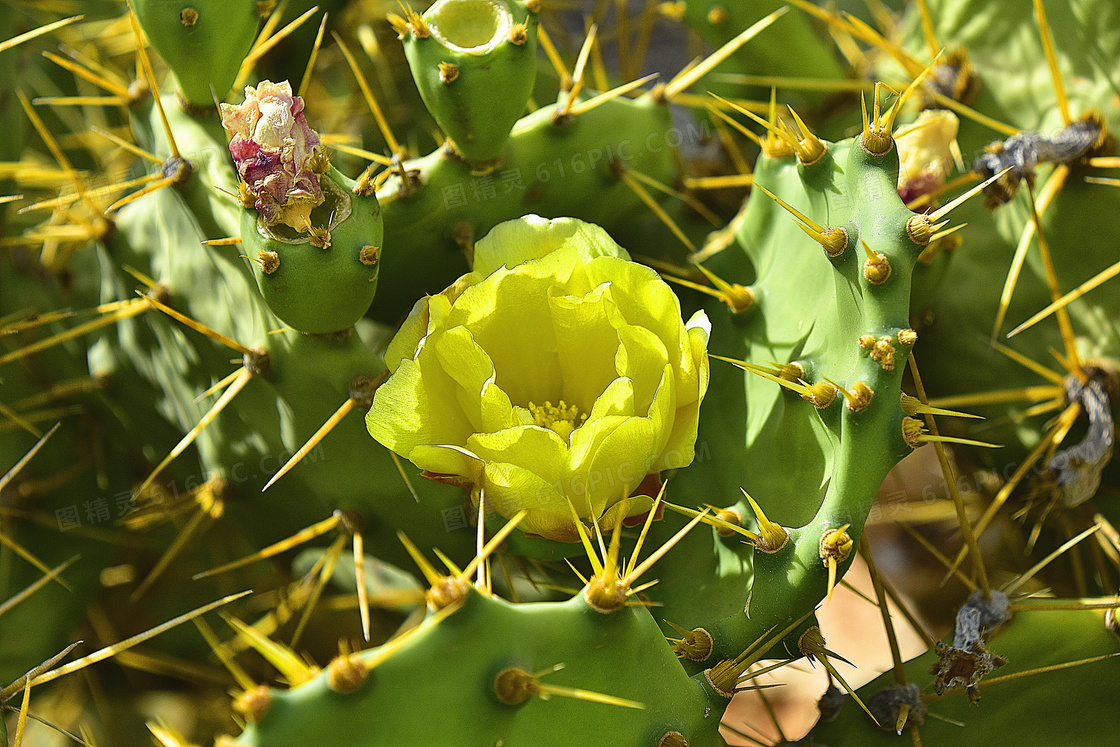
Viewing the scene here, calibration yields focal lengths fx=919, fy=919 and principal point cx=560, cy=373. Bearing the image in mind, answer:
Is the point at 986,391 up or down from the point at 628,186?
down

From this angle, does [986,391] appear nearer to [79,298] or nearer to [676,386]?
[676,386]

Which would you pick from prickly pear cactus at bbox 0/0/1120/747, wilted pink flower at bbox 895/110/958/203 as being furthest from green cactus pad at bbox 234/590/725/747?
wilted pink flower at bbox 895/110/958/203

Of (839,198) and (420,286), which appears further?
(420,286)

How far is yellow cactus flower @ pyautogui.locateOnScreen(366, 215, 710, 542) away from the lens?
744 millimetres

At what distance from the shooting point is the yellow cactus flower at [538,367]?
0.74m

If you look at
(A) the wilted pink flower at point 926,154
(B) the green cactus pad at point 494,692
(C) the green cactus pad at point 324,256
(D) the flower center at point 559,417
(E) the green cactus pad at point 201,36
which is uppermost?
(E) the green cactus pad at point 201,36

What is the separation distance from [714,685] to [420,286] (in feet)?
1.76

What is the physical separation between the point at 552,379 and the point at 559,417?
5 centimetres

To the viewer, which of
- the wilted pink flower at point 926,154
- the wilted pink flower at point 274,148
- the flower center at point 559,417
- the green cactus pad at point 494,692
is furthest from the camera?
the wilted pink flower at point 926,154

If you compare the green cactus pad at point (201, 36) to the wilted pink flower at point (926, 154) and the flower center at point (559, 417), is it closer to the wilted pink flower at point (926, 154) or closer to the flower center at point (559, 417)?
the flower center at point (559, 417)

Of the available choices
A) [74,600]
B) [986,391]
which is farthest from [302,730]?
[986,391]

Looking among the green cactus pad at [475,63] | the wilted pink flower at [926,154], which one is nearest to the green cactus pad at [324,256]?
the green cactus pad at [475,63]

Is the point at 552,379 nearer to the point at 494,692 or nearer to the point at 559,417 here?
the point at 559,417

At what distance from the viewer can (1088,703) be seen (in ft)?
2.97
